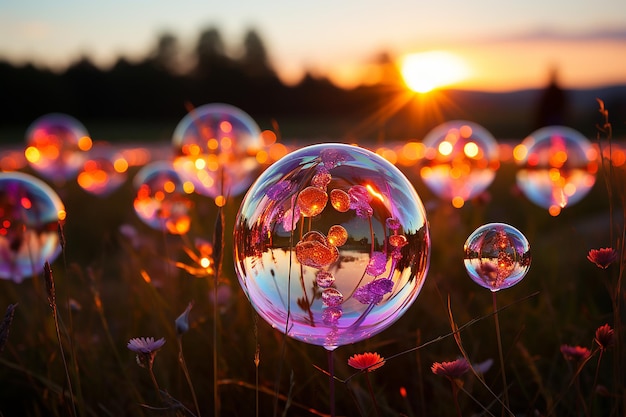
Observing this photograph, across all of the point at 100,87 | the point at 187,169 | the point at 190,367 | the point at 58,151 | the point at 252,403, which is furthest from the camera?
the point at 100,87

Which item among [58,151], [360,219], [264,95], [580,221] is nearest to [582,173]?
[580,221]

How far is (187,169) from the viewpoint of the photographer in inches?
198

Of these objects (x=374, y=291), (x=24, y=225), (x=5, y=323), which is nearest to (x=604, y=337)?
(x=374, y=291)

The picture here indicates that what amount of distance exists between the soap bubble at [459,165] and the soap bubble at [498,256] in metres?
3.54

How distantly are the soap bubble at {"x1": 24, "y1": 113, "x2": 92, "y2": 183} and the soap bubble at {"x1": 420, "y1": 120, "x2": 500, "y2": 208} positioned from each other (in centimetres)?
494

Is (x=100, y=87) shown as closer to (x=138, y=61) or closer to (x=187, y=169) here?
(x=138, y=61)

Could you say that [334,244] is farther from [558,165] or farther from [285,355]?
[558,165]

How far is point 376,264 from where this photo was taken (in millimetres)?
1467

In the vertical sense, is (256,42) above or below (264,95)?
above

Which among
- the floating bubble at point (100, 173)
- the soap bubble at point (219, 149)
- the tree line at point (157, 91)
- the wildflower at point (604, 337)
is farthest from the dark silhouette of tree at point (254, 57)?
the wildflower at point (604, 337)

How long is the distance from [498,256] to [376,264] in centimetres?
31

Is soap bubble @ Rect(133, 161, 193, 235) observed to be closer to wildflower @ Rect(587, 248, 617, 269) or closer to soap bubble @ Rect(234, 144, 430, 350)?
soap bubble @ Rect(234, 144, 430, 350)

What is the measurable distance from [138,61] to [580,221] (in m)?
39.0

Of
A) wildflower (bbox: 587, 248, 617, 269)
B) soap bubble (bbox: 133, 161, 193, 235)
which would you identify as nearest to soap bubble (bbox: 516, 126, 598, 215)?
soap bubble (bbox: 133, 161, 193, 235)
